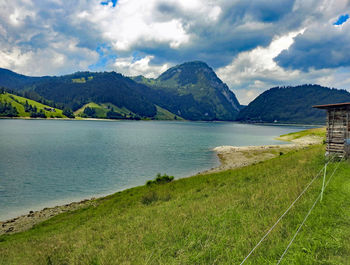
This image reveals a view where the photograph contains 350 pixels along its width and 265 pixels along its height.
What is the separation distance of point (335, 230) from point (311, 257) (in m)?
2.30

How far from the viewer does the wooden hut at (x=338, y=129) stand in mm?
26172

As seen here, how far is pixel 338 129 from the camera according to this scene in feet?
88.4

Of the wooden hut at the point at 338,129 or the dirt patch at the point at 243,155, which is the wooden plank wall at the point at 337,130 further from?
the dirt patch at the point at 243,155

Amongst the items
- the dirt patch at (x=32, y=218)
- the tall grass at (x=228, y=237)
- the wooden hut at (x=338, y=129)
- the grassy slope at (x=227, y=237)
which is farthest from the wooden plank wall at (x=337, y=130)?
the dirt patch at (x=32, y=218)

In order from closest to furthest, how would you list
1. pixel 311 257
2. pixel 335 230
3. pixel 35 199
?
pixel 311 257, pixel 335 230, pixel 35 199

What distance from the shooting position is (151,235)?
10.3 meters

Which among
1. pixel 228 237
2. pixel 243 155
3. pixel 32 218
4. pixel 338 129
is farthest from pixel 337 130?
pixel 243 155

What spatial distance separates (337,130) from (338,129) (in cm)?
17

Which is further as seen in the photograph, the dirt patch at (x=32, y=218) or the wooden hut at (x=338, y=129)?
the wooden hut at (x=338, y=129)

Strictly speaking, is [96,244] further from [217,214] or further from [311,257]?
[311,257]

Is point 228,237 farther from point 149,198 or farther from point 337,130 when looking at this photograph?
point 337,130

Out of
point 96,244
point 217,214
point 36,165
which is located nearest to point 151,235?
point 96,244

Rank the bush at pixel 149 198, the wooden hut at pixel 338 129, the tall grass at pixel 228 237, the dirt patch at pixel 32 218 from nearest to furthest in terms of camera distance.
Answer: the tall grass at pixel 228 237
the dirt patch at pixel 32 218
the bush at pixel 149 198
the wooden hut at pixel 338 129

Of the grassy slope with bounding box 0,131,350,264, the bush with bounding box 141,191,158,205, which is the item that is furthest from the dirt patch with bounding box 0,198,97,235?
the grassy slope with bounding box 0,131,350,264
